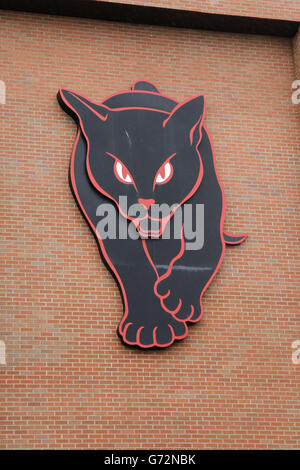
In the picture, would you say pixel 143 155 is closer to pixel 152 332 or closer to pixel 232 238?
pixel 232 238

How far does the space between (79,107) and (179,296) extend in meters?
3.26

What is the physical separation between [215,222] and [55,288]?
8.62 feet

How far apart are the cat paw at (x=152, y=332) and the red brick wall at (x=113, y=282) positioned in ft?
0.56

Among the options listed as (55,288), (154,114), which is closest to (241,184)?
(154,114)

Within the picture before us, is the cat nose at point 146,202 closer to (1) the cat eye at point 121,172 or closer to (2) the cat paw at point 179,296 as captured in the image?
(1) the cat eye at point 121,172

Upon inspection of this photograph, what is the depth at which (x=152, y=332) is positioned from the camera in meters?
11.0

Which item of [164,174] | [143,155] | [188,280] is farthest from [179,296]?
[143,155]

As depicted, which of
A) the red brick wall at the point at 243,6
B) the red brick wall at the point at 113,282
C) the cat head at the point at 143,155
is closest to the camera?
the red brick wall at the point at 113,282

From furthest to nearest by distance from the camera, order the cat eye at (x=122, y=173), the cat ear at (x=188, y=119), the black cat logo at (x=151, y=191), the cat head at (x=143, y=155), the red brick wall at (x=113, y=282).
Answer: the cat ear at (x=188, y=119), the cat eye at (x=122, y=173), the cat head at (x=143, y=155), the black cat logo at (x=151, y=191), the red brick wall at (x=113, y=282)

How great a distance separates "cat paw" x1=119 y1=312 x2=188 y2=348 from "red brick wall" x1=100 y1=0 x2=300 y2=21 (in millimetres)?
5168

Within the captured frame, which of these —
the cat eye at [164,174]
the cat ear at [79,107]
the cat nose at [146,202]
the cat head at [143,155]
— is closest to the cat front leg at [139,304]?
the cat head at [143,155]

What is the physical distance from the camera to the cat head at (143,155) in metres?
11.6

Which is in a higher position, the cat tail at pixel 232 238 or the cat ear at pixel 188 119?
the cat ear at pixel 188 119

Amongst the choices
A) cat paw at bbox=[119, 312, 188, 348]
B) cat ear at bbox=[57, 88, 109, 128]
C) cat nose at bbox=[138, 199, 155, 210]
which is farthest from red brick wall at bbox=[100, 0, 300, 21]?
cat paw at bbox=[119, 312, 188, 348]
